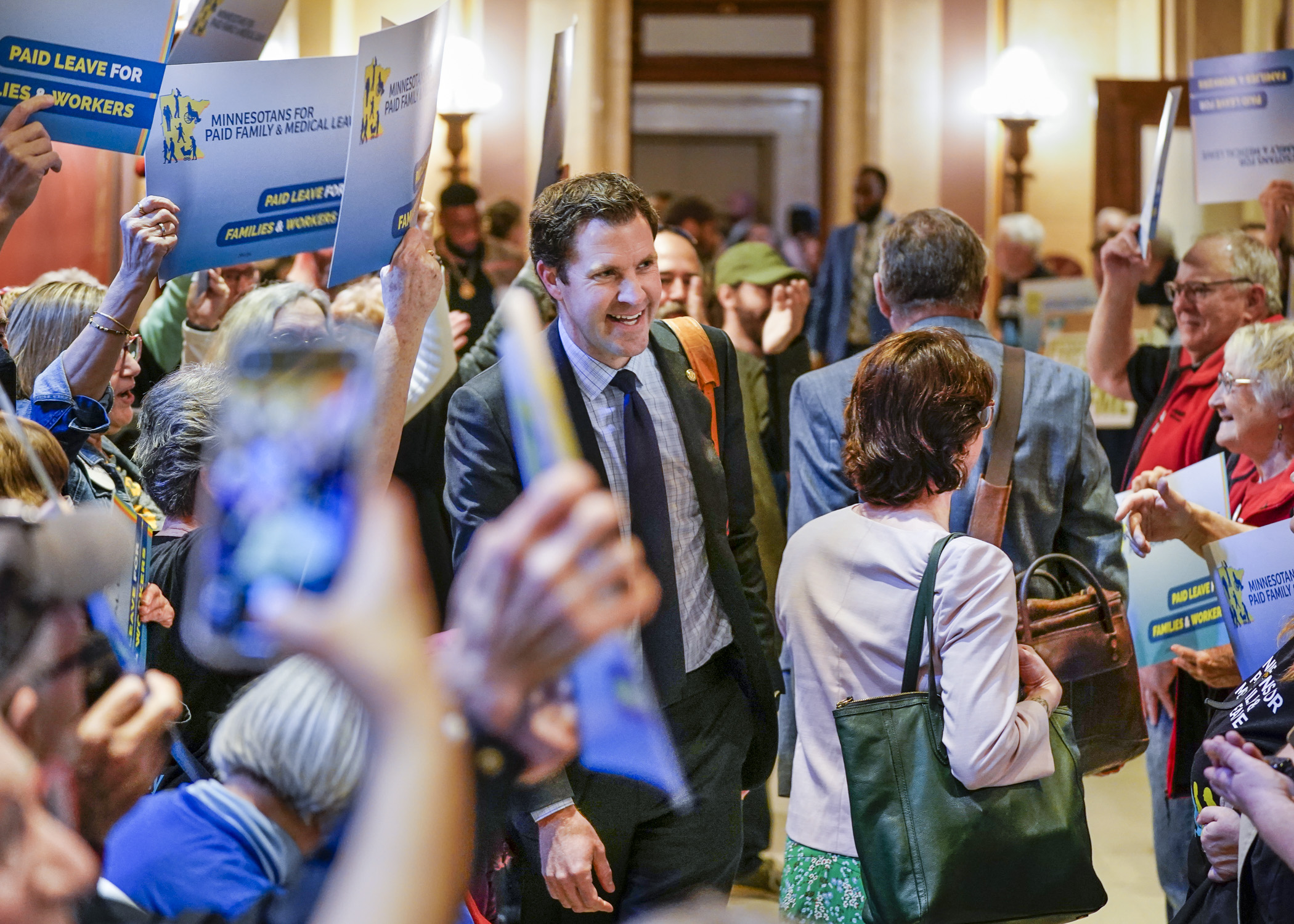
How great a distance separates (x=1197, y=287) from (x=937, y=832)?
225 centimetres

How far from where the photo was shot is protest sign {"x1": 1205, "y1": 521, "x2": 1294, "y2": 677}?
2355mm

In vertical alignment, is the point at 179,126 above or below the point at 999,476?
above

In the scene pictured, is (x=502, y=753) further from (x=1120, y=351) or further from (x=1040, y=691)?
(x=1120, y=351)

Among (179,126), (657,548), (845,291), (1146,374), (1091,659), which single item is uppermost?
(179,126)

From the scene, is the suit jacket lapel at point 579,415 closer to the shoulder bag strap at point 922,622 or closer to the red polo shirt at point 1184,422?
the shoulder bag strap at point 922,622

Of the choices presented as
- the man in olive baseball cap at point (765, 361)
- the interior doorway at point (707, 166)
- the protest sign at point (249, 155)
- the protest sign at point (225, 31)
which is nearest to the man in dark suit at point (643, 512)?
the protest sign at point (249, 155)

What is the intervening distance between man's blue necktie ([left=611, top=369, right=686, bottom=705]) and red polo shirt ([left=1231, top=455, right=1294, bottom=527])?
124 cm

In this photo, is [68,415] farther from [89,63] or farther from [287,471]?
[287,471]

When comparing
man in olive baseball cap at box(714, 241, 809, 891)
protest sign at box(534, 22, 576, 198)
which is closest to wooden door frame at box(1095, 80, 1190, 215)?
man in olive baseball cap at box(714, 241, 809, 891)

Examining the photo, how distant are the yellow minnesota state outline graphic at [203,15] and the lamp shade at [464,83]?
18.2 ft

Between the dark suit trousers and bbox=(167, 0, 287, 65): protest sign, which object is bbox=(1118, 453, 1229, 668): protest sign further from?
bbox=(167, 0, 287, 65): protest sign

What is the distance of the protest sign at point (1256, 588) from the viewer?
236 cm

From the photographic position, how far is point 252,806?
114 centimetres

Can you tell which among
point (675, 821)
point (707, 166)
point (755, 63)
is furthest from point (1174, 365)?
point (707, 166)
